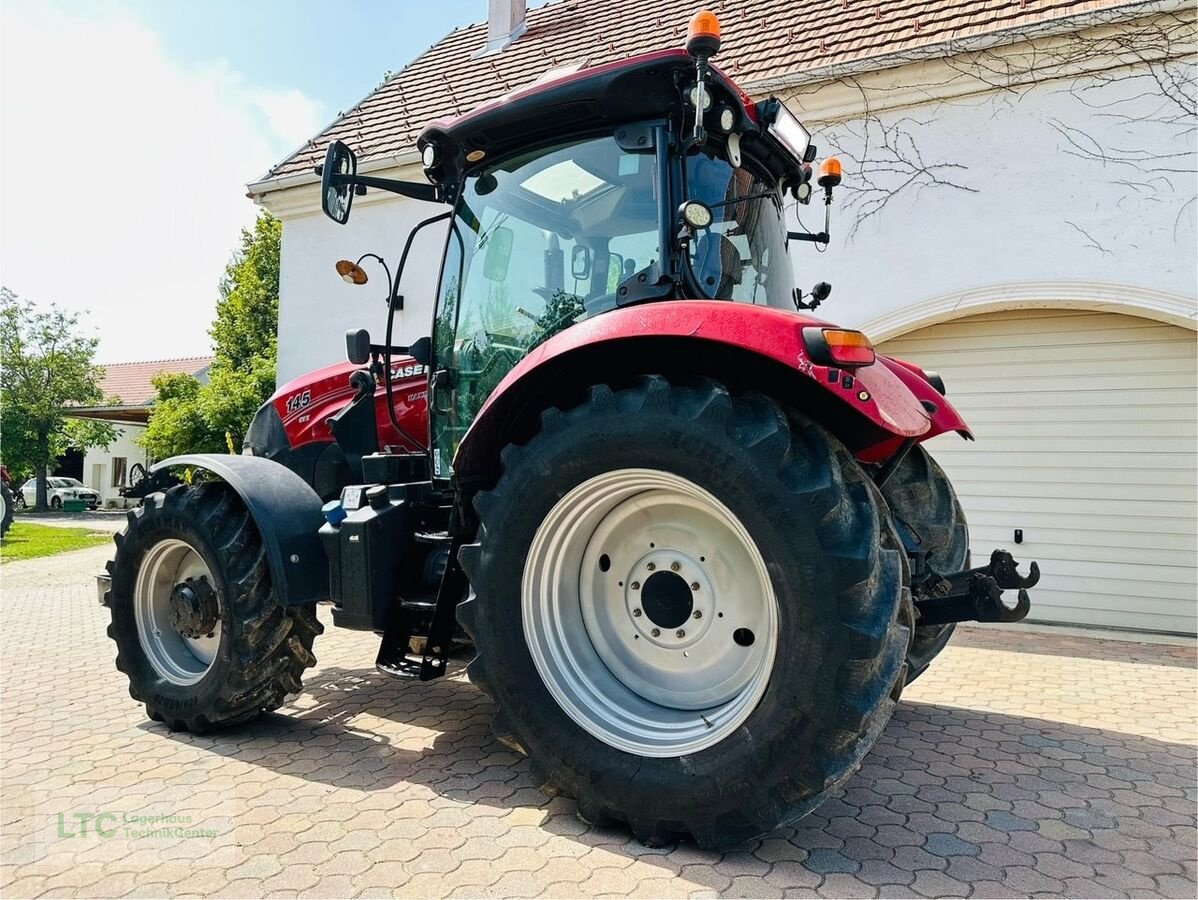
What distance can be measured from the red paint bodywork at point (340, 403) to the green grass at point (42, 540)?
978 cm

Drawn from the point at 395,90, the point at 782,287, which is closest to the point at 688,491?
the point at 782,287

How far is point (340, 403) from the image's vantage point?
4.50 m

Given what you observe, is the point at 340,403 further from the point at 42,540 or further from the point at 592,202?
the point at 42,540

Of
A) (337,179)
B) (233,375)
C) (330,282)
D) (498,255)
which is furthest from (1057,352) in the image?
(233,375)

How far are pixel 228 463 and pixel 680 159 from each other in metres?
2.39

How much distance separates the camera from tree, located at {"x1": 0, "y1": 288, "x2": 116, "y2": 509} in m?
26.0

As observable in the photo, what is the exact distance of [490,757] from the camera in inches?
128

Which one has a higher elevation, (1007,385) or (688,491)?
(1007,385)

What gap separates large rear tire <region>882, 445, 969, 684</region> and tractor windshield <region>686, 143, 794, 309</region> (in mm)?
971

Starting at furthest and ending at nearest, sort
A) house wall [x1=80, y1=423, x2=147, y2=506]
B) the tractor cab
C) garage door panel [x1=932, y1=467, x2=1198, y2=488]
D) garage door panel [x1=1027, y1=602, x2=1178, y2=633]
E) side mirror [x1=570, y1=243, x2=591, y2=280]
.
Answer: house wall [x1=80, y1=423, x2=147, y2=506]
garage door panel [x1=1027, y1=602, x2=1178, y2=633]
garage door panel [x1=932, y1=467, x2=1198, y2=488]
side mirror [x1=570, y1=243, x2=591, y2=280]
the tractor cab

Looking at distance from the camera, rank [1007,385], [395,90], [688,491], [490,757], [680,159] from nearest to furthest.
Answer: [688,491]
[680,159]
[490,757]
[1007,385]
[395,90]

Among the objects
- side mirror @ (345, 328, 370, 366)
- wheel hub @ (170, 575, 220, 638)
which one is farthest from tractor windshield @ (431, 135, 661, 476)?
wheel hub @ (170, 575, 220, 638)

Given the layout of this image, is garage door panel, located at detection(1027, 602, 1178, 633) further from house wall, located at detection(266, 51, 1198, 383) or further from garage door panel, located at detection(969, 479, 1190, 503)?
house wall, located at detection(266, 51, 1198, 383)

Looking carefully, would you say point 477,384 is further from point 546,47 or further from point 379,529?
point 546,47
